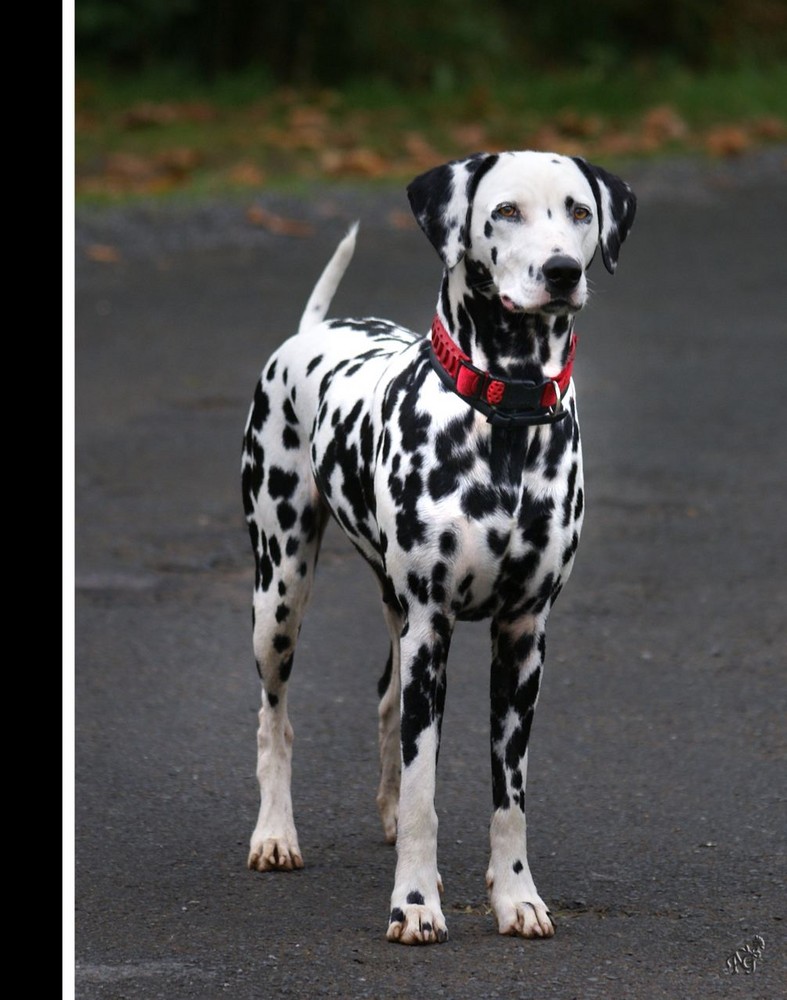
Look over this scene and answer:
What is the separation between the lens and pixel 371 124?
15953 mm

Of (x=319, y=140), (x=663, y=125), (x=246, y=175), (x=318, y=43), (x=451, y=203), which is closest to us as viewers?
(x=451, y=203)

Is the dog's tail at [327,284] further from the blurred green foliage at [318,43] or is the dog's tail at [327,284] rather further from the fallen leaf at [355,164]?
the blurred green foliage at [318,43]

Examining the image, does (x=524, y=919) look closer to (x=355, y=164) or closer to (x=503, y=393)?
(x=503, y=393)

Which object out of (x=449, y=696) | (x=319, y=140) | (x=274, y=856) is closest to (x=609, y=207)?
(x=274, y=856)

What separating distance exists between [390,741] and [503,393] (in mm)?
1242

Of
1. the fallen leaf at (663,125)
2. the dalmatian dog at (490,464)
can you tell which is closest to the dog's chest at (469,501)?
the dalmatian dog at (490,464)

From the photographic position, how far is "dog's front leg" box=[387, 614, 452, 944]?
4.22m

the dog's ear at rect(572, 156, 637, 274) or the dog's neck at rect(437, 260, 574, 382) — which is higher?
the dog's ear at rect(572, 156, 637, 274)

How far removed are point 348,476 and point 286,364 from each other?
626mm

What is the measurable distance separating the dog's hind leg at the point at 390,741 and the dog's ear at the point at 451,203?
3.67 ft

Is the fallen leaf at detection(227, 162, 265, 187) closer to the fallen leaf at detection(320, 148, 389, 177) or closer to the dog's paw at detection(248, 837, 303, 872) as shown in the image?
the fallen leaf at detection(320, 148, 389, 177)

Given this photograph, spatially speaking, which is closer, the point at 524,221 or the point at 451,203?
the point at 524,221

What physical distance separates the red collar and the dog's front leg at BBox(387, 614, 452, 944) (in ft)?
1.65

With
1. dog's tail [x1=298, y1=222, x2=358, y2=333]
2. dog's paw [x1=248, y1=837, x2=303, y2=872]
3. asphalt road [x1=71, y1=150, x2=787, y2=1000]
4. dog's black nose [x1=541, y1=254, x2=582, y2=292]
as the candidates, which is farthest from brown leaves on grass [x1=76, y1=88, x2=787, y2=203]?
dog's black nose [x1=541, y1=254, x2=582, y2=292]
